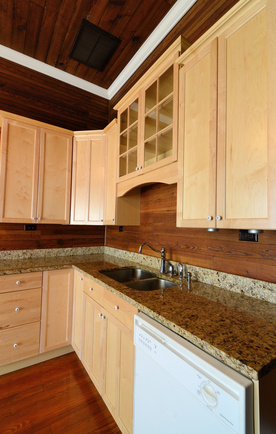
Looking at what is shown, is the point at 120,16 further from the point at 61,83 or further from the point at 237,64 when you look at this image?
the point at 237,64

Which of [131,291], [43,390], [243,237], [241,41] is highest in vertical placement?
[241,41]

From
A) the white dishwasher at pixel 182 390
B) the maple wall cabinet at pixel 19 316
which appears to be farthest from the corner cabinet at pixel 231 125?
the maple wall cabinet at pixel 19 316

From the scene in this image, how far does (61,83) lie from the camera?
276cm

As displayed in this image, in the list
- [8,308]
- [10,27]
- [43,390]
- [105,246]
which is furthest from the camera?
[105,246]

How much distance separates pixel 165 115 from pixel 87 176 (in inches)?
49.5

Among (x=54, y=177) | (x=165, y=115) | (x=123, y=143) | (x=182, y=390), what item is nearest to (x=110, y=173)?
(x=123, y=143)

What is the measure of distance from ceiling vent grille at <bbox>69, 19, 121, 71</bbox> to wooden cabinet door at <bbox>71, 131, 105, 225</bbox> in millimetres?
817

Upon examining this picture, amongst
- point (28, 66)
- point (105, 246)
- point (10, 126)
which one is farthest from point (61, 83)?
point (105, 246)

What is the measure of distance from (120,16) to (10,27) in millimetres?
1135

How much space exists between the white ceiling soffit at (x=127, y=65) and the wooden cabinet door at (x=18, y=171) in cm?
92

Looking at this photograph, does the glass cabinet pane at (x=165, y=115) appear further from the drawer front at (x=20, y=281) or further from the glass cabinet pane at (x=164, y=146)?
the drawer front at (x=20, y=281)

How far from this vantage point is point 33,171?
2262 millimetres

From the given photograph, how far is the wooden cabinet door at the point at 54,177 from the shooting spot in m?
2.32

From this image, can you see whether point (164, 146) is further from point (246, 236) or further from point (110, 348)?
point (110, 348)
